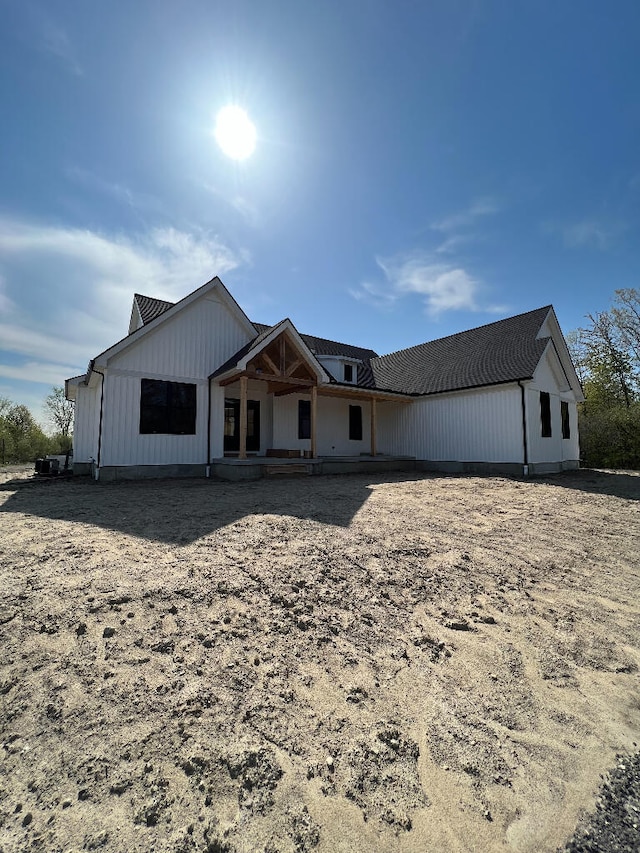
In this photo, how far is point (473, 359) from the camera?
15.8m

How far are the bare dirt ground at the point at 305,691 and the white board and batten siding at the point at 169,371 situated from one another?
5616mm

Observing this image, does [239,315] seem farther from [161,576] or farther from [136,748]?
[136,748]

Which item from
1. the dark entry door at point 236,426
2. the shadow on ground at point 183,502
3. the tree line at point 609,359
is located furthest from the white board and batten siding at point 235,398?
the tree line at point 609,359

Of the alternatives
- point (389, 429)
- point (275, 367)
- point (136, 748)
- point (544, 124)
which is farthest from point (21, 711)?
point (389, 429)

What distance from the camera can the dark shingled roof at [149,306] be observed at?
11992mm

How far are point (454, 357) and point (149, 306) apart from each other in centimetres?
1271

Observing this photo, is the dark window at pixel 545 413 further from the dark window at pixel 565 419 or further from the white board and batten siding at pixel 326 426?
the white board and batten siding at pixel 326 426

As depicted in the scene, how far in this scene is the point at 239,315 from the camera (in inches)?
484

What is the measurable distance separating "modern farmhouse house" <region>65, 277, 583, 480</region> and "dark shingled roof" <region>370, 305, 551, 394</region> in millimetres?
70

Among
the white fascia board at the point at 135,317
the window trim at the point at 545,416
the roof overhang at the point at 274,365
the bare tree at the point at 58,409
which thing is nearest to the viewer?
the roof overhang at the point at 274,365

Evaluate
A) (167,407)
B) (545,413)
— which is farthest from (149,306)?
(545,413)

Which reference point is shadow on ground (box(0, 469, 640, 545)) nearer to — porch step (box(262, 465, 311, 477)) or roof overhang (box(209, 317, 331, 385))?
porch step (box(262, 465, 311, 477))

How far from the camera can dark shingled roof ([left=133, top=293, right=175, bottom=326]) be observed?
39.3ft

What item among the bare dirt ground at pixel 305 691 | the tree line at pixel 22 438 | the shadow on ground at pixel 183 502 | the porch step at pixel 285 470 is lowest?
the bare dirt ground at pixel 305 691
